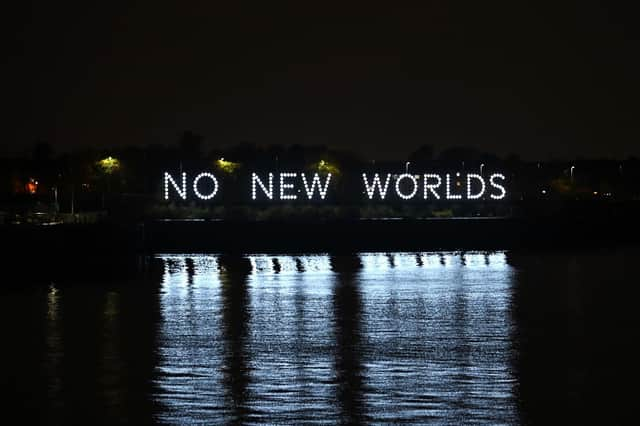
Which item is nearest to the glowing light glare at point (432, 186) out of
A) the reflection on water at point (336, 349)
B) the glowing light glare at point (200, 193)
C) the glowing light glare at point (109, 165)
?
the glowing light glare at point (200, 193)

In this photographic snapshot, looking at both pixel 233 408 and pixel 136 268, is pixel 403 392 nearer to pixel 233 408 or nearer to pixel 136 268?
pixel 233 408

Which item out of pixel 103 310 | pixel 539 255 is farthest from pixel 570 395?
pixel 539 255

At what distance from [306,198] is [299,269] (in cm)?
3602

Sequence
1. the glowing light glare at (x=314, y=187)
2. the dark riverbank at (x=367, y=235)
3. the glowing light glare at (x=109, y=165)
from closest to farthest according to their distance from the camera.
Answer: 1. the dark riverbank at (x=367, y=235)
2. the glowing light glare at (x=314, y=187)
3. the glowing light glare at (x=109, y=165)

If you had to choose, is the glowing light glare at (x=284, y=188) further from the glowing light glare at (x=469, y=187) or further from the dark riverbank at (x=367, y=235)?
the dark riverbank at (x=367, y=235)

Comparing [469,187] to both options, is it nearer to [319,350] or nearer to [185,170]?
[185,170]

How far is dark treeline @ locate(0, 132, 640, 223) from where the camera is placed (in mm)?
80312

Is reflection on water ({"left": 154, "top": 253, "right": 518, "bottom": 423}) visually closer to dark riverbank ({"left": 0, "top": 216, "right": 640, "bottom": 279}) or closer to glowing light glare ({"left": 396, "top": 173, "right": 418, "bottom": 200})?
dark riverbank ({"left": 0, "top": 216, "right": 640, "bottom": 279})

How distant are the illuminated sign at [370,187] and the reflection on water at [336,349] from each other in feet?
131

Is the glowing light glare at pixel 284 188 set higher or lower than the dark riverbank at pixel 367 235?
higher

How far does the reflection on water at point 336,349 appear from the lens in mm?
16109

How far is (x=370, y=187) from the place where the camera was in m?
84.6

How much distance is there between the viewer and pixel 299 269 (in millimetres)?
46125

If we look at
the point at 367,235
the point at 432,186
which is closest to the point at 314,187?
the point at 432,186
